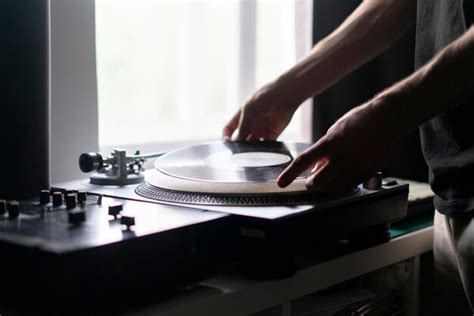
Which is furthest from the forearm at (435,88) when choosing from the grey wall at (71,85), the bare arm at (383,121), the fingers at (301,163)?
the grey wall at (71,85)

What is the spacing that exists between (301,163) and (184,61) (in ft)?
3.63

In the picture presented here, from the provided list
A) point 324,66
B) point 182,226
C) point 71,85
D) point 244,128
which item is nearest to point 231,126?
point 244,128

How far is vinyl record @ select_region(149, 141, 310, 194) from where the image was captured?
0.93 metres

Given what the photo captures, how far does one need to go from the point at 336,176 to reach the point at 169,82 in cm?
112

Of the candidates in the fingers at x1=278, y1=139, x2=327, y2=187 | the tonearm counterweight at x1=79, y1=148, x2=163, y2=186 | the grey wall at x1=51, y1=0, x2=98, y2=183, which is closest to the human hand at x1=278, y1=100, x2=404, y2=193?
the fingers at x1=278, y1=139, x2=327, y2=187

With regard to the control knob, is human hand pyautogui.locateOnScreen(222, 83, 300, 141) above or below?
above

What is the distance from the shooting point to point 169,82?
196 cm

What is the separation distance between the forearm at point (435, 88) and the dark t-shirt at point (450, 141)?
0.48 feet

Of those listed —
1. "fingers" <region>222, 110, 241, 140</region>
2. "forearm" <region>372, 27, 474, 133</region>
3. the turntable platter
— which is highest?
"forearm" <region>372, 27, 474, 133</region>

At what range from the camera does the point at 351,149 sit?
910 mm

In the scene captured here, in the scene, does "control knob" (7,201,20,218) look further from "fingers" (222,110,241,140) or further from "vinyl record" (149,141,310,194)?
"fingers" (222,110,241,140)

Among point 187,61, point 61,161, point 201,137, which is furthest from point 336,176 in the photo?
point 187,61

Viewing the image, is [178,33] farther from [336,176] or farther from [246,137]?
[336,176]

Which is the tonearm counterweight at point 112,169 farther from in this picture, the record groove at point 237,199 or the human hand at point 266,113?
the human hand at point 266,113
